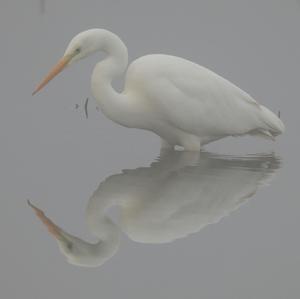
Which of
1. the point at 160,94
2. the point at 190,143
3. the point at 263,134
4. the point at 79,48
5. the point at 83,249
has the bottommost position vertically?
the point at 83,249

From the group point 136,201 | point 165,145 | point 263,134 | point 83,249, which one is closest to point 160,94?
point 165,145

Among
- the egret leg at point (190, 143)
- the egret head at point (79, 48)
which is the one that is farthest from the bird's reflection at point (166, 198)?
the egret head at point (79, 48)

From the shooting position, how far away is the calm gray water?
7.12m

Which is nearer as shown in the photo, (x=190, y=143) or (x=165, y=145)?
(x=190, y=143)

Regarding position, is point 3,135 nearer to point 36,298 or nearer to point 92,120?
point 92,120

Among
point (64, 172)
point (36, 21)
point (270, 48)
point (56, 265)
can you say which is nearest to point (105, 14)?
point (36, 21)

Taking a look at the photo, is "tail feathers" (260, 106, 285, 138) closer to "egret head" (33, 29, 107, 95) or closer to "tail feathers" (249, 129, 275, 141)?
"tail feathers" (249, 129, 275, 141)

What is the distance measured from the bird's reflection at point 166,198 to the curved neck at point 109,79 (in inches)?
24.3

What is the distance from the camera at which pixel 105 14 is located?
24359mm

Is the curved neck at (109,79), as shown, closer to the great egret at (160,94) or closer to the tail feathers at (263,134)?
the great egret at (160,94)

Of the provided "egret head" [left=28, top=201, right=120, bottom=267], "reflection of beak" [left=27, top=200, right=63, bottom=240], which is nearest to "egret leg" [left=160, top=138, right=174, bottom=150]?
"reflection of beak" [left=27, top=200, right=63, bottom=240]

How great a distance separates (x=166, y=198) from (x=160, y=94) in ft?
6.67

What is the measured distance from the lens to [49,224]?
8250 millimetres

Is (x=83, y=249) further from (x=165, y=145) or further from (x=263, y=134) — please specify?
(x=263, y=134)
